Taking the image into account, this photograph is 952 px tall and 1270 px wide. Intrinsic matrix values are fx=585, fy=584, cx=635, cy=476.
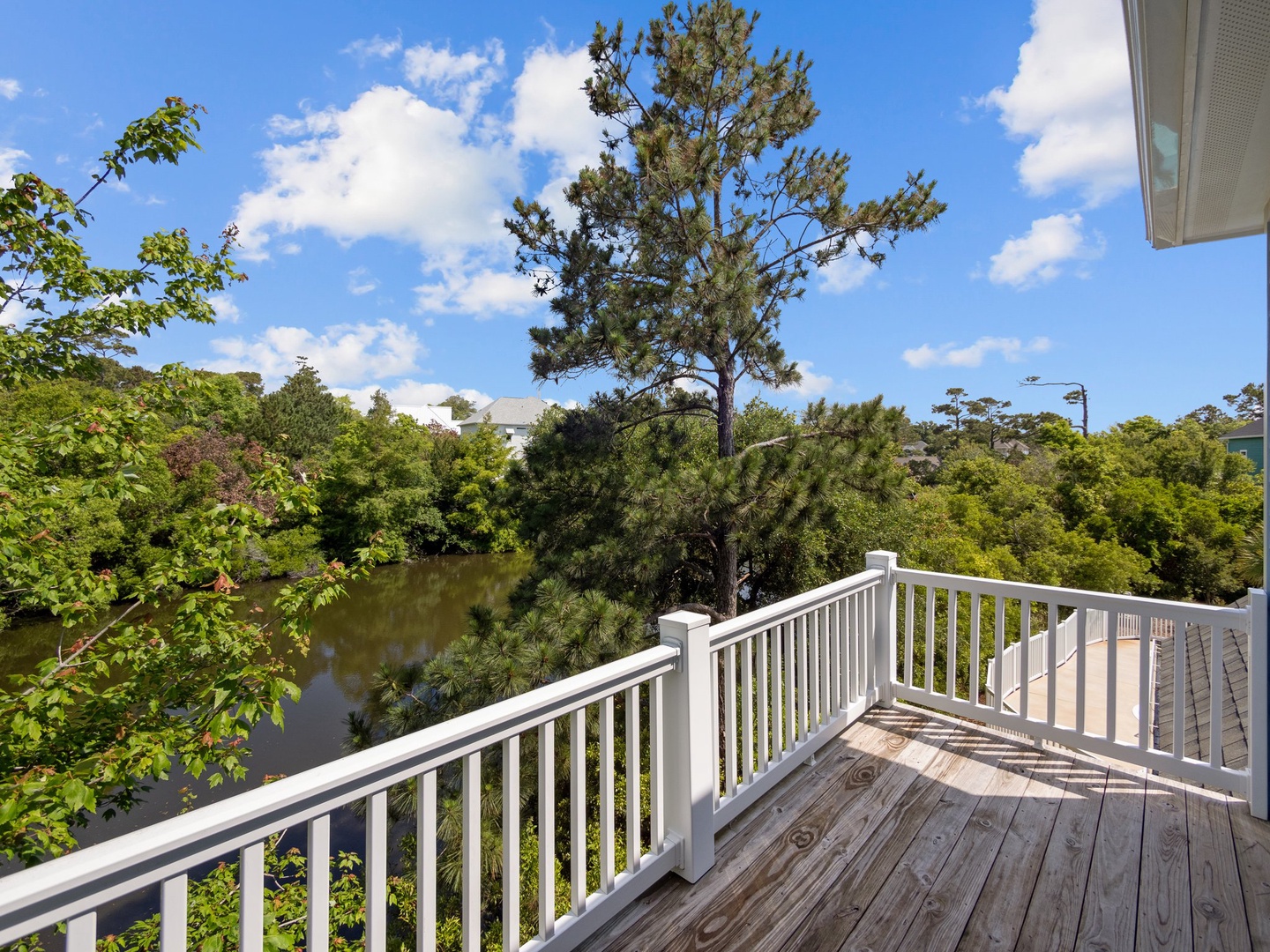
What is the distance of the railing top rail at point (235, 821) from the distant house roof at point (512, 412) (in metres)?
33.5

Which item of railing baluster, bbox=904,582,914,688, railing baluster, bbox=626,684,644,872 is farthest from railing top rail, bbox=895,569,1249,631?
railing baluster, bbox=626,684,644,872

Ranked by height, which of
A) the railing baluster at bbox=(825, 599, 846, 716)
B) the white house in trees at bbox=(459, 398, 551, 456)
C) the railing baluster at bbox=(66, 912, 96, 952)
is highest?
the white house in trees at bbox=(459, 398, 551, 456)

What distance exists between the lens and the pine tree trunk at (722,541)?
6664mm

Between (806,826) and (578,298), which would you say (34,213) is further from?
(806,826)

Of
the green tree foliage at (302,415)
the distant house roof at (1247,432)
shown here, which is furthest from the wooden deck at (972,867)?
the distant house roof at (1247,432)

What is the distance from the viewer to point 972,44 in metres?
5.69

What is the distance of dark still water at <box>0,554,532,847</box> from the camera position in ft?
27.5

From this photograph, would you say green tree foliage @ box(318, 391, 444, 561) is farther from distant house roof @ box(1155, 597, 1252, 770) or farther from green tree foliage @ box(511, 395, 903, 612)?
distant house roof @ box(1155, 597, 1252, 770)

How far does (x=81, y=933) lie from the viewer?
0.82 m

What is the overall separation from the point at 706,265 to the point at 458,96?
4.36 metres

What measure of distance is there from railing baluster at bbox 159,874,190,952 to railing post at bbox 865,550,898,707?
309 centimetres

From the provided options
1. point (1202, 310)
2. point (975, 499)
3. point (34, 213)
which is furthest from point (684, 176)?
point (1202, 310)

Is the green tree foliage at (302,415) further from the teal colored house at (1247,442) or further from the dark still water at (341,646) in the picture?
the teal colored house at (1247,442)

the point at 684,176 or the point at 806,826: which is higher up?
the point at 684,176
